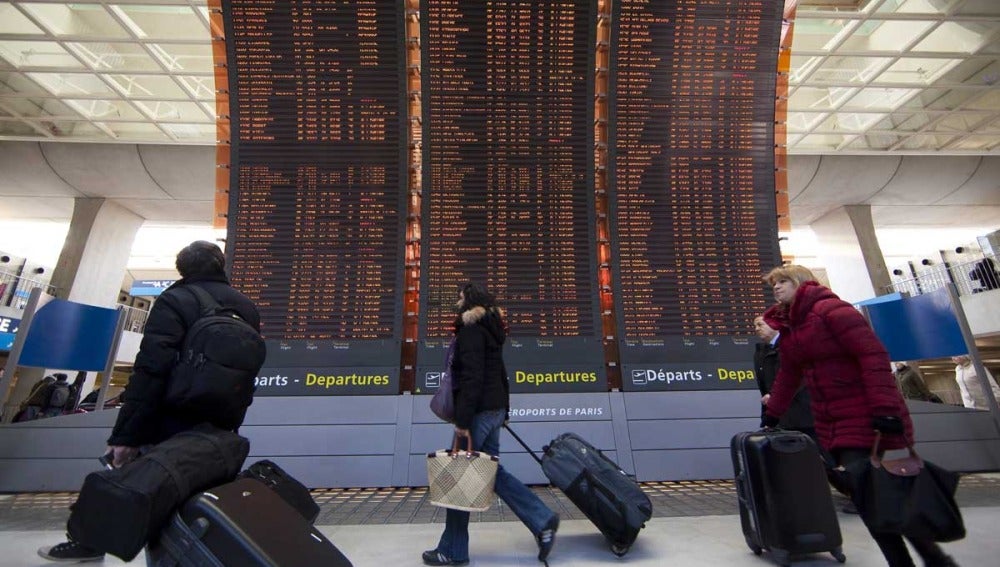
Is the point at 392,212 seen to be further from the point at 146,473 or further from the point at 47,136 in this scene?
the point at 47,136

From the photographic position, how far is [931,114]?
12562 millimetres

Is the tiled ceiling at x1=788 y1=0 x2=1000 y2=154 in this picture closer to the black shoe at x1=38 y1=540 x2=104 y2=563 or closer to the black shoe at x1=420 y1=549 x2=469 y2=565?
the black shoe at x1=420 y1=549 x2=469 y2=565

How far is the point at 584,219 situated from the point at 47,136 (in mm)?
15279

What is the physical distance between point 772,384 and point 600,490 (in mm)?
1742

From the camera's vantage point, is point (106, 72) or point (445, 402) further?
point (106, 72)

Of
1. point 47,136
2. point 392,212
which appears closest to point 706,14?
point 392,212

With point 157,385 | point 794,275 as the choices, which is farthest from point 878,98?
point 157,385

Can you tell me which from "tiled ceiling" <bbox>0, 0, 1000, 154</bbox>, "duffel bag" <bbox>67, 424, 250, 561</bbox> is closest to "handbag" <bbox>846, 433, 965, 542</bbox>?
"duffel bag" <bbox>67, 424, 250, 561</bbox>

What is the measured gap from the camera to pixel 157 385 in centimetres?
192

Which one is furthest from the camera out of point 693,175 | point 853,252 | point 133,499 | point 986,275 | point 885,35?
point 853,252

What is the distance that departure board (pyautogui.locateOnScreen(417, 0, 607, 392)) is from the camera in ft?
15.8

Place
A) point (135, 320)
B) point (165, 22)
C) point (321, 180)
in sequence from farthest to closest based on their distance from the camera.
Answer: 1. point (135, 320)
2. point (165, 22)
3. point (321, 180)

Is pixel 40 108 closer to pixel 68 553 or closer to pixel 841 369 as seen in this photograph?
pixel 68 553

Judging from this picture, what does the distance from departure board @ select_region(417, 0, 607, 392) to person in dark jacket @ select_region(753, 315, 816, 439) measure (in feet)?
4.67
